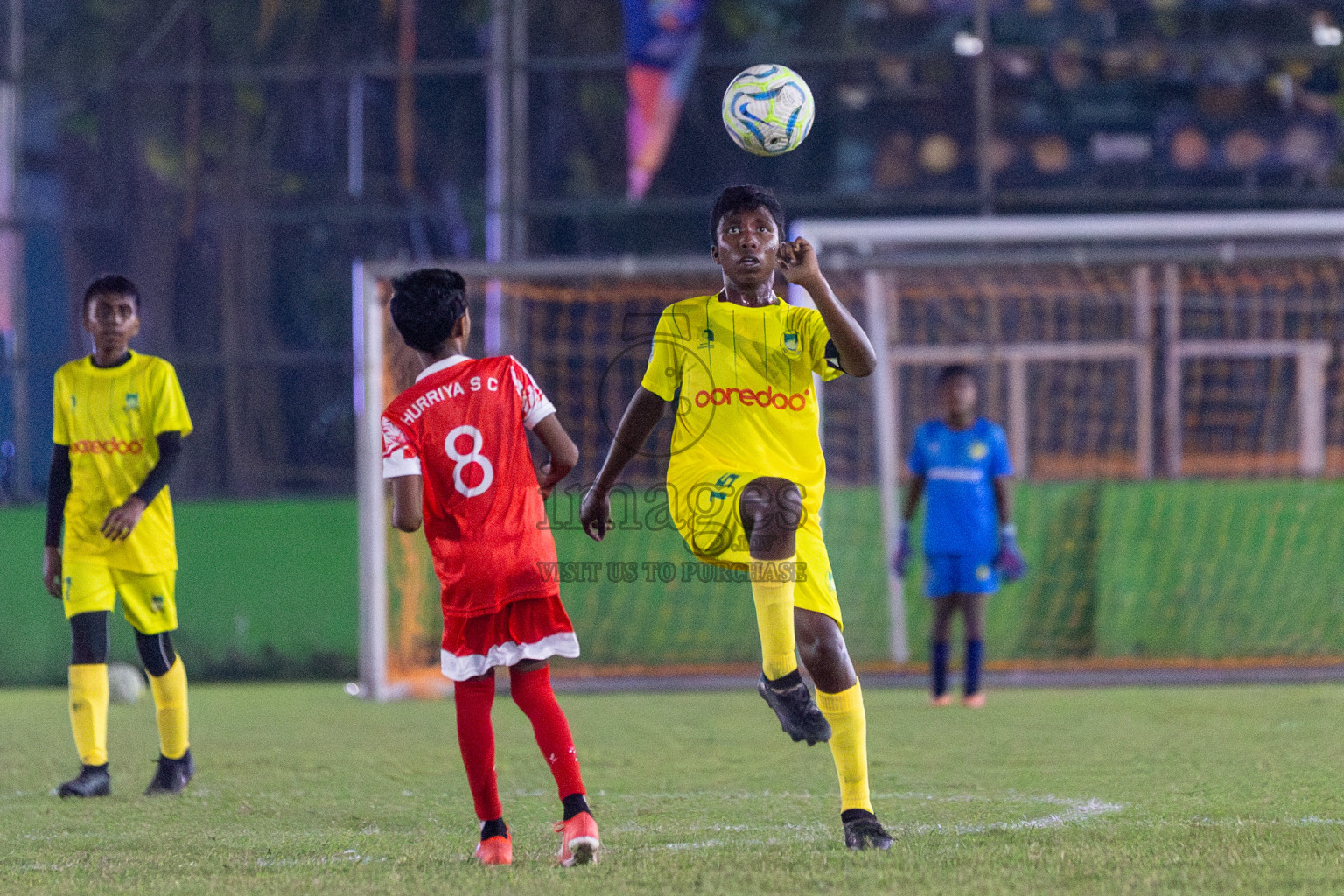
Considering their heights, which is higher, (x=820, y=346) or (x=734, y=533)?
→ (x=820, y=346)

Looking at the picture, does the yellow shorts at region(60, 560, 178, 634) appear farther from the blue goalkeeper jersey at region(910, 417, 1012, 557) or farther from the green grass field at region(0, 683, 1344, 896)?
the blue goalkeeper jersey at region(910, 417, 1012, 557)

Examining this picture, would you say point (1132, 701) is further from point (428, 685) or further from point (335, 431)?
point (335, 431)

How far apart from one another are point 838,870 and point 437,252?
408 inches

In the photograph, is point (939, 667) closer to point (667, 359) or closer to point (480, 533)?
point (667, 359)

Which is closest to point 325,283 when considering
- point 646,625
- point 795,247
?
point 646,625

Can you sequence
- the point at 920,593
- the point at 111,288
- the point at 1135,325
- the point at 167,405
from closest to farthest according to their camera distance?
the point at 111,288 < the point at 167,405 < the point at 920,593 < the point at 1135,325

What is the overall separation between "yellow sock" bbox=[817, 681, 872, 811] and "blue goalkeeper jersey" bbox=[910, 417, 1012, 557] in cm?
394

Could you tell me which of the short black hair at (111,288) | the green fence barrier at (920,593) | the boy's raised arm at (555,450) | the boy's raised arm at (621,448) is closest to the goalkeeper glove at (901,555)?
the green fence barrier at (920,593)

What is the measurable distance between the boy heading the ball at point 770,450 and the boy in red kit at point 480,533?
37 centimetres

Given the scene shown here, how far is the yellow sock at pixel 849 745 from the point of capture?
4.07 meters

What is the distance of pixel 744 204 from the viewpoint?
4242 millimetres

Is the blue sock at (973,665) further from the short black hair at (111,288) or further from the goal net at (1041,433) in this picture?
the short black hair at (111,288)

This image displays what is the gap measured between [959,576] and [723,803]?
3.22 metres

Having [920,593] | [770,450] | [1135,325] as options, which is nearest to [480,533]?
[770,450]
